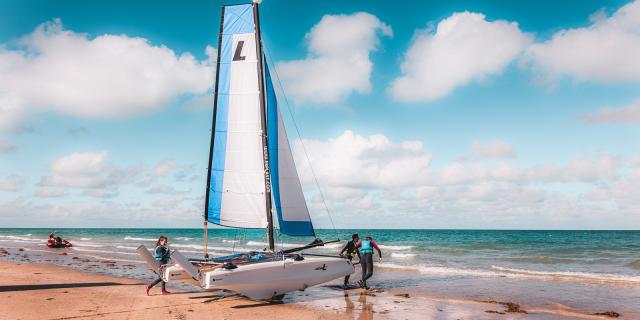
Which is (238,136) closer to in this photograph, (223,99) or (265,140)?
(265,140)

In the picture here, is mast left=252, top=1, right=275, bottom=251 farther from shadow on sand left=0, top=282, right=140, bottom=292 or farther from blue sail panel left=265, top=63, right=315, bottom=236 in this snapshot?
shadow on sand left=0, top=282, right=140, bottom=292

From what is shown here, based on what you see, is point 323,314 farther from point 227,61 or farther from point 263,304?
point 227,61

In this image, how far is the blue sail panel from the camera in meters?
14.1

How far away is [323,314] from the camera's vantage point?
38.1 ft

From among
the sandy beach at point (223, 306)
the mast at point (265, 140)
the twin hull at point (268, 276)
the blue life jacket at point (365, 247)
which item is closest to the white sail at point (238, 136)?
the mast at point (265, 140)

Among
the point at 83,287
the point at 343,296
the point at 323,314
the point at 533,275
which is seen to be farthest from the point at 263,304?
the point at 533,275

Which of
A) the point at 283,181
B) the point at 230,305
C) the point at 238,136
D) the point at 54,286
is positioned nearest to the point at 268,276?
the point at 230,305

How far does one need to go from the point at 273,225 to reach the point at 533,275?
14346mm

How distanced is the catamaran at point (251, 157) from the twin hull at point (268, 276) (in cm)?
5

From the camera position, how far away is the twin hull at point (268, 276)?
11469mm

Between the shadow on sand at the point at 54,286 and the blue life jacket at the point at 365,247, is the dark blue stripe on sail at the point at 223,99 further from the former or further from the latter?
the shadow on sand at the point at 54,286

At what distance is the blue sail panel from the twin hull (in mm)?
1170

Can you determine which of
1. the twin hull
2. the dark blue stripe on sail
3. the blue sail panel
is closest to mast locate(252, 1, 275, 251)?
the blue sail panel

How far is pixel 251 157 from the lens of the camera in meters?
14.0
